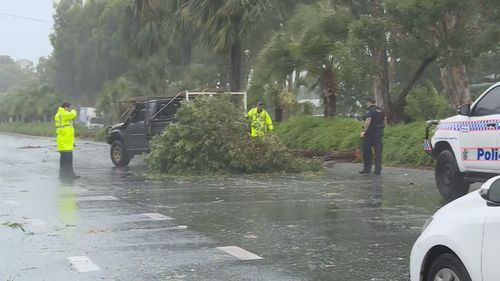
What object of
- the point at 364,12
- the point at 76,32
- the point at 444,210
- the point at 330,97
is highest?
the point at 76,32

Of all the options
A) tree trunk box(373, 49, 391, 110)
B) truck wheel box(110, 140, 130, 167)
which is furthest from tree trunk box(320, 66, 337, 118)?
truck wheel box(110, 140, 130, 167)

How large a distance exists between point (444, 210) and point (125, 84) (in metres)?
35.1

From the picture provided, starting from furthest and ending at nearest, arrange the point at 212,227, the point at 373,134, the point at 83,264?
1. the point at 373,134
2. the point at 212,227
3. the point at 83,264

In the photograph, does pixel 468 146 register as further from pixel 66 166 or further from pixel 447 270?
pixel 66 166

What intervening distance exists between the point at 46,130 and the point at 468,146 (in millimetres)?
51587

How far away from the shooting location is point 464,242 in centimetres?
411

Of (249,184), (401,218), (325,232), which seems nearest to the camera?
(325,232)

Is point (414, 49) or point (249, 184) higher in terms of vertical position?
point (414, 49)

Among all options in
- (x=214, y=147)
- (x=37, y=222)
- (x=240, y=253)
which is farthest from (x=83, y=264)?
(x=214, y=147)

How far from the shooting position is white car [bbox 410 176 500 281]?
396cm

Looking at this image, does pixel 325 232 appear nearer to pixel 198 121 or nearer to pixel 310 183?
pixel 310 183

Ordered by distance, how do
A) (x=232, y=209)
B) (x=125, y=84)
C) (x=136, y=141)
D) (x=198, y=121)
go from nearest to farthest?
(x=232, y=209)
(x=198, y=121)
(x=136, y=141)
(x=125, y=84)

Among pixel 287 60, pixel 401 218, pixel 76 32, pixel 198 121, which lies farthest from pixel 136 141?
pixel 76 32

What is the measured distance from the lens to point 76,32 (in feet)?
170
